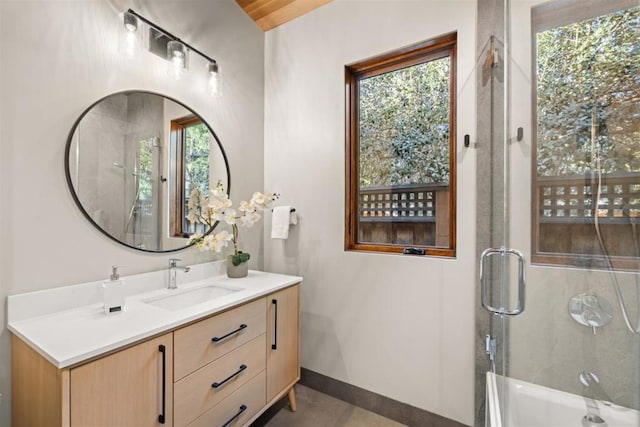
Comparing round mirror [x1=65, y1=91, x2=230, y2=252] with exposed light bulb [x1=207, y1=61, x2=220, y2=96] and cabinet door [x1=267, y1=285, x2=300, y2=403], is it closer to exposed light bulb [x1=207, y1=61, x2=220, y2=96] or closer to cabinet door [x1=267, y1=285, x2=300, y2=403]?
exposed light bulb [x1=207, y1=61, x2=220, y2=96]

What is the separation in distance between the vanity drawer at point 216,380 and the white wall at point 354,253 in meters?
0.67

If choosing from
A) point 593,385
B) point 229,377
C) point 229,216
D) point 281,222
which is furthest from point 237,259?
point 593,385

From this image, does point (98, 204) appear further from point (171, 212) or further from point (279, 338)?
point (279, 338)

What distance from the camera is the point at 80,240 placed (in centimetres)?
133

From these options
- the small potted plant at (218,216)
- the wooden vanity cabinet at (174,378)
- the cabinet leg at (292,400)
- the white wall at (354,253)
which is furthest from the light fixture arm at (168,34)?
the cabinet leg at (292,400)

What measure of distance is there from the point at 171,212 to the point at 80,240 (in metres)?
0.48

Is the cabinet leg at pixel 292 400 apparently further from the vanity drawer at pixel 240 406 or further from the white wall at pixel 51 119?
the white wall at pixel 51 119

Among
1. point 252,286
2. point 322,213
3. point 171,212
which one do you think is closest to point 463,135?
point 322,213

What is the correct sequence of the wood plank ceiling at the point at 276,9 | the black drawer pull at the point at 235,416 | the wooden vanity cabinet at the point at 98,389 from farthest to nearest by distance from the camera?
1. the wood plank ceiling at the point at 276,9
2. the black drawer pull at the point at 235,416
3. the wooden vanity cabinet at the point at 98,389

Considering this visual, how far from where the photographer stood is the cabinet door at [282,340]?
162 centimetres

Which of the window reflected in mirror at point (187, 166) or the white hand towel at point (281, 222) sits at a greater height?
the window reflected in mirror at point (187, 166)

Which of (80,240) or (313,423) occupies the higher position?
(80,240)

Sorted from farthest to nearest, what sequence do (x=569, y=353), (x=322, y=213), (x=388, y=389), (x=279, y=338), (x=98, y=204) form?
(x=322, y=213) → (x=388, y=389) → (x=279, y=338) → (x=98, y=204) → (x=569, y=353)

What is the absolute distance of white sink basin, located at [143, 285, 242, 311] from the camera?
1499 mm
